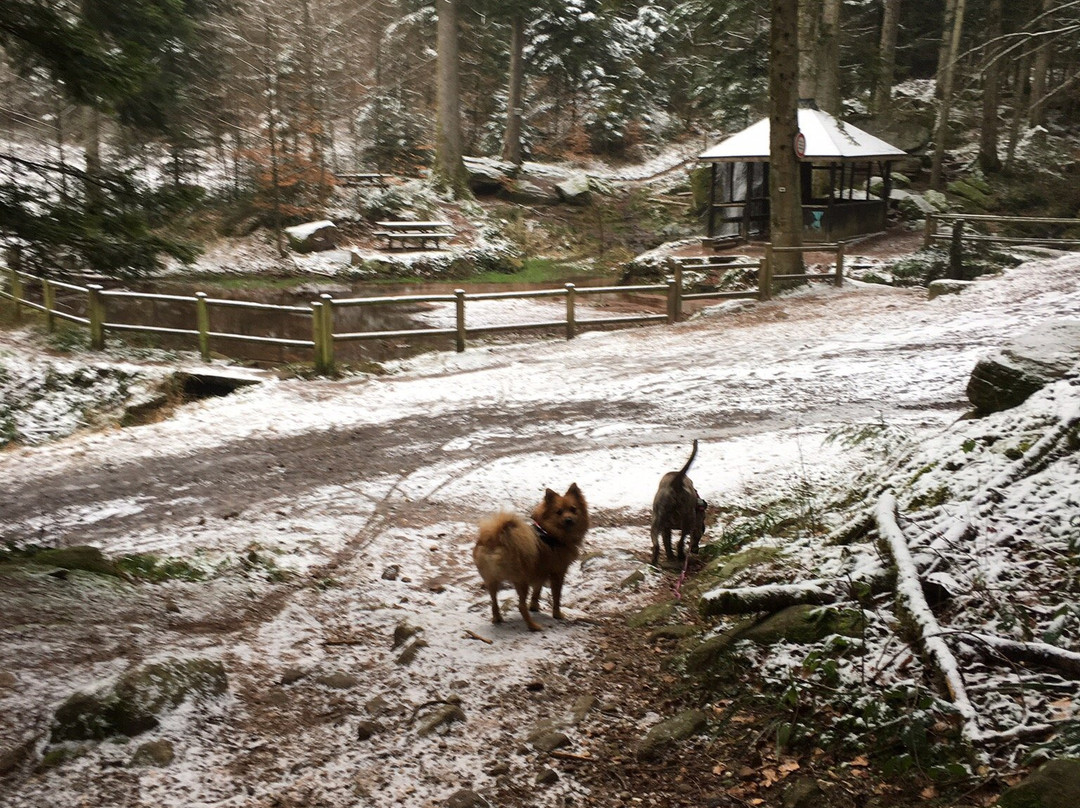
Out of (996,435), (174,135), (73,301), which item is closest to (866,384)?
(996,435)

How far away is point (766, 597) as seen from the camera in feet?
14.1

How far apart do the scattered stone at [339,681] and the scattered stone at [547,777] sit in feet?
4.74

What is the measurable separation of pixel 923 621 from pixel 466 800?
204 cm

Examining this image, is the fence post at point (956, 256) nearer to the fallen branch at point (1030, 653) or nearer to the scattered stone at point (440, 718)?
the fallen branch at point (1030, 653)

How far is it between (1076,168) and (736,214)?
513 inches

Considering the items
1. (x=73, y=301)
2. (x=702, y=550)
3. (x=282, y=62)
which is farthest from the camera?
(x=282, y=62)

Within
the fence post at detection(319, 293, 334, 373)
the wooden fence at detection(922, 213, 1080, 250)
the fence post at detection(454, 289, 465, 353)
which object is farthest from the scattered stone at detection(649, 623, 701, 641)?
the wooden fence at detection(922, 213, 1080, 250)

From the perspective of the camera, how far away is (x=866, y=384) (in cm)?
1110

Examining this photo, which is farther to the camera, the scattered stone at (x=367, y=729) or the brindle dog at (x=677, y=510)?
the brindle dog at (x=677, y=510)

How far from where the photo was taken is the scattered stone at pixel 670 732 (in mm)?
3715

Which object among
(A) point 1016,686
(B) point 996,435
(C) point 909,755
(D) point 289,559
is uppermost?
(B) point 996,435

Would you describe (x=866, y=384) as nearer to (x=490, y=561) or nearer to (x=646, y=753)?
(x=490, y=561)

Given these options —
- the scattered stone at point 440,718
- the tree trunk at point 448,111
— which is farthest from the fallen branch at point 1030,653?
the tree trunk at point 448,111

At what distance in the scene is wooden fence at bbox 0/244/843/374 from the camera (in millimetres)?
13297
